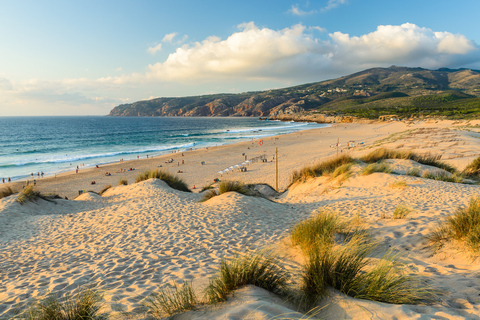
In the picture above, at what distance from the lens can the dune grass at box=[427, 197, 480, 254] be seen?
4039mm

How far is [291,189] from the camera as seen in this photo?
567 inches

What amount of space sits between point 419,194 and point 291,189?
21.2 ft

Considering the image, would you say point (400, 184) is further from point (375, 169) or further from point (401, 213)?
point (401, 213)

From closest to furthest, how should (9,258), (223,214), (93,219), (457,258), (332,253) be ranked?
(332,253) < (457,258) < (9,258) < (223,214) < (93,219)

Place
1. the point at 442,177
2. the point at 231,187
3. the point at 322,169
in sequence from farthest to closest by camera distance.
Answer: the point at 322,169, the point at 442,177, the point at 231,187

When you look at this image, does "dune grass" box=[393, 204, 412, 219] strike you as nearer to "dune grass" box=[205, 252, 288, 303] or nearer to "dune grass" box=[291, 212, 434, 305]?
"dune grass" box=[291, 212, 434, 305]

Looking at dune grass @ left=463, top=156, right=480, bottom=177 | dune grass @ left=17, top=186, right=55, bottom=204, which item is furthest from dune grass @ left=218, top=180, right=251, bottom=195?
dune grass @ left=463, top=156, right=480, bottom=177

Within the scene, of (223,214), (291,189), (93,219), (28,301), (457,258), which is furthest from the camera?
(291,189)

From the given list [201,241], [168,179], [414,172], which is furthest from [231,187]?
[414,172]

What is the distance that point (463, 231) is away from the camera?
4.32m

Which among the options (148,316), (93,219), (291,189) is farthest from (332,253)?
(291,189)

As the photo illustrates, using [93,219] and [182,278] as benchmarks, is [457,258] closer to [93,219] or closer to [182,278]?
[182,278]

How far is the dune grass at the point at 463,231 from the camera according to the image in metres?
4.04

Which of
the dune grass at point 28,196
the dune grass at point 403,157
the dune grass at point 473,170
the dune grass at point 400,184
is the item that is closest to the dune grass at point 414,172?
the dune grass at point 400,184
